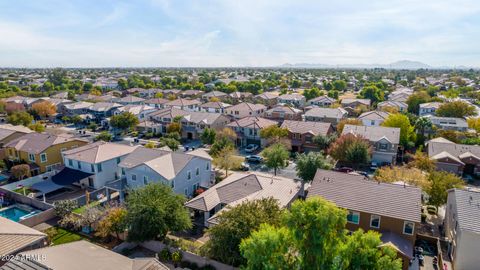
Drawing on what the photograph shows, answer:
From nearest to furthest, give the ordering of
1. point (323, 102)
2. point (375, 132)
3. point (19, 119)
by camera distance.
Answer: point (375, 132) → point (19, 119) → point (323, 102)

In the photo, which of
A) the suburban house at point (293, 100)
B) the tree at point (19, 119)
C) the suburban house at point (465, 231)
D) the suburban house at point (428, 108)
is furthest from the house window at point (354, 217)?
the suburban house at point (293, 100)

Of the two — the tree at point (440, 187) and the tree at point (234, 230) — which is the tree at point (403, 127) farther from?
the tree at point (234, 230)

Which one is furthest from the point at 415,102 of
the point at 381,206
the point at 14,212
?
the point at 14,212

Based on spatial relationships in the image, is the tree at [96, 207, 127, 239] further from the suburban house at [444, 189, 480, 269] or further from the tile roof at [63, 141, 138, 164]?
the suburban house at [444, 189, 480, 269]

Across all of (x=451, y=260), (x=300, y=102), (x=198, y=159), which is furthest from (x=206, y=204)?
(x=300, y=102)

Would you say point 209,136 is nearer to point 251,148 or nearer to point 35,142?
point 251,148

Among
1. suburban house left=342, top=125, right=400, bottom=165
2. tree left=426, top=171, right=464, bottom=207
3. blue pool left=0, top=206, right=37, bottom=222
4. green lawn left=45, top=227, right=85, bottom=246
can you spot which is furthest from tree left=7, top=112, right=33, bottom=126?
tree left=426, top=171, right=464, bottom=207
